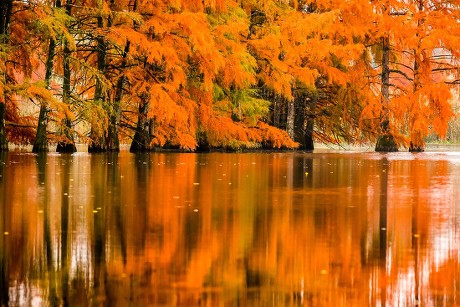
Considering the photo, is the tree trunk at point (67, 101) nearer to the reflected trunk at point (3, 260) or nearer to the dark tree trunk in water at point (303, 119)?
the dark tree trunk in water at point (303, 119)

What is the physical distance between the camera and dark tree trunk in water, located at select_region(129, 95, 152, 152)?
99.8 ft

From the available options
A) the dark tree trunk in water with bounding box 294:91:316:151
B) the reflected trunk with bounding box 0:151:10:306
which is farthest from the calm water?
the dark tree trunk in water with bounding box 294:91:316:151

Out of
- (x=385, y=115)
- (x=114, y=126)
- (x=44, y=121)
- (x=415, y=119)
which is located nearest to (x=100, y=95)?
(x=114, y=126)

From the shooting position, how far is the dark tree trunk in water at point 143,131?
30.4m

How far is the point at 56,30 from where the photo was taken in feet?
85.6

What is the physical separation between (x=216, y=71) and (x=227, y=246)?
78.5ft

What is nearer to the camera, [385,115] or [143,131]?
[143,131]

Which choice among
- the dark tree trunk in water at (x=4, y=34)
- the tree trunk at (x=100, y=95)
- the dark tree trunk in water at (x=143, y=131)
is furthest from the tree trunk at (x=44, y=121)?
the dark tree trunk in water at (x=143, y=131)

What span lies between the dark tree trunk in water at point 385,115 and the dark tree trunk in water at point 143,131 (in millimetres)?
11330

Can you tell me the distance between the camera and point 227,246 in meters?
6.62

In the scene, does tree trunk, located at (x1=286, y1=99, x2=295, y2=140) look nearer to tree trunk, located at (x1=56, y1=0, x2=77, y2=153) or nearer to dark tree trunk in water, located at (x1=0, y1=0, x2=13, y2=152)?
tree trunk, located at (x1=56, y1=0, x2=77, y2=153)

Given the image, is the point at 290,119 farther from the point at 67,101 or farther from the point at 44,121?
the point at 44,121

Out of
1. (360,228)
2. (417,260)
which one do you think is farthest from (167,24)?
(417,260)

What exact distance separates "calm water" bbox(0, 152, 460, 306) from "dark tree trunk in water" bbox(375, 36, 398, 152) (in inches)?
987
